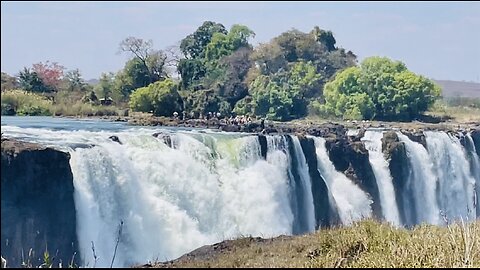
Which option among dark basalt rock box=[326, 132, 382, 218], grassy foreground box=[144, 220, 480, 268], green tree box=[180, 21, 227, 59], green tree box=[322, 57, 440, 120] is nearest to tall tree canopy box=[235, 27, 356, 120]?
green tree box=[322, 57, 440, 120]

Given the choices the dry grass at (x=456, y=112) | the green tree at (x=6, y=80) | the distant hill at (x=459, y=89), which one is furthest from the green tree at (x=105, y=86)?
the green tree at (x=6, y=80)

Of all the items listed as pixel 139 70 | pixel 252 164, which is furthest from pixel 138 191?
→ pixel 139 70

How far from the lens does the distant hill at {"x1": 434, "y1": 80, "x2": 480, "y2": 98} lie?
16875 millimetres

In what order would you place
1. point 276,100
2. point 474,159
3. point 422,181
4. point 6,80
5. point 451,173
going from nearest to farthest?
point 6,80 < point 422,181 < point 451,173 < point 474,159 < point 276,100

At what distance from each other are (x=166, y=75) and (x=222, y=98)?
2024 mm

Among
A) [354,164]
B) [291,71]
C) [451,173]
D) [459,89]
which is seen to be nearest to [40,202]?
[354,164]

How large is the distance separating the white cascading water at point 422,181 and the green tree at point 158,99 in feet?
25.0

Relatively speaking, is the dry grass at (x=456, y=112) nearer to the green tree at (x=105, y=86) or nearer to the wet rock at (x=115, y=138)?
the green tree at (x=105, y=86)

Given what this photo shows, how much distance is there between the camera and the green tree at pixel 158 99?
21.9 m

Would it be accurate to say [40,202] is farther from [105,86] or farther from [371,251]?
[105,86]

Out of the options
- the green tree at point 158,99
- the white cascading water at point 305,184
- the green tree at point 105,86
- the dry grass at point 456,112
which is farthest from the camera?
the dry grass at point 456,112

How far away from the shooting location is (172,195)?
1280 centimetres

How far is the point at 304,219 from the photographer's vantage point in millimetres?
15531

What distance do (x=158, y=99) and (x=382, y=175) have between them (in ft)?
25.2
